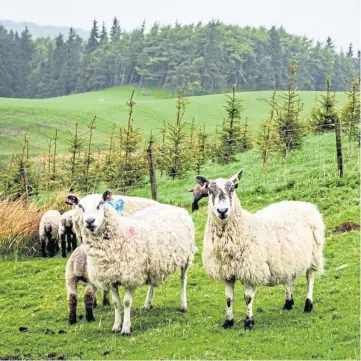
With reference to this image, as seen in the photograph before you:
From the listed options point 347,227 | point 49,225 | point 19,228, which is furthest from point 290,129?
point 19,228

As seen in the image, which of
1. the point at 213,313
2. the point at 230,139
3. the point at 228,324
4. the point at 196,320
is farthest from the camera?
the point at 230,139

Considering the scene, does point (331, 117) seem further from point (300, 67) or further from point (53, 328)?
point (300, 67)

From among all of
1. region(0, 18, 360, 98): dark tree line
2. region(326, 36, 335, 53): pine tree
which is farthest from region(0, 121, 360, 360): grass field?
region(326, 36, 335, 53): pine tree

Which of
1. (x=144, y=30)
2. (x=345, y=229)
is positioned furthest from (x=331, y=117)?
(x=144, y=30)

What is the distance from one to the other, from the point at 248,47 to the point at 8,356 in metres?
126

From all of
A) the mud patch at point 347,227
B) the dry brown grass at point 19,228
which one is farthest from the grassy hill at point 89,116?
the mud patch at point 347,227

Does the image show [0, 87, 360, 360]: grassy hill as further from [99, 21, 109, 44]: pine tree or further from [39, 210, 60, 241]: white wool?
[99, 21, 109, 44]: pine tree

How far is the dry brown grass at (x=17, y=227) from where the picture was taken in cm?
1662

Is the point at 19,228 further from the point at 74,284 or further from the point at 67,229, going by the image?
the point at 74,284

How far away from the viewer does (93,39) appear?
5807 inches

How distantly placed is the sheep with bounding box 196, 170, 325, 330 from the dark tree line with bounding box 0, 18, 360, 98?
Answer: 10259cm

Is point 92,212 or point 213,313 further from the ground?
point 92,212

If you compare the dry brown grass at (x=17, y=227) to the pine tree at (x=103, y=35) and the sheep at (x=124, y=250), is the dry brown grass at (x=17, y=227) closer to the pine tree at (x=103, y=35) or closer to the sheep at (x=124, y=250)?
the sheep at (x=124, y=250)

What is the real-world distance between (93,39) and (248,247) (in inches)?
5704
